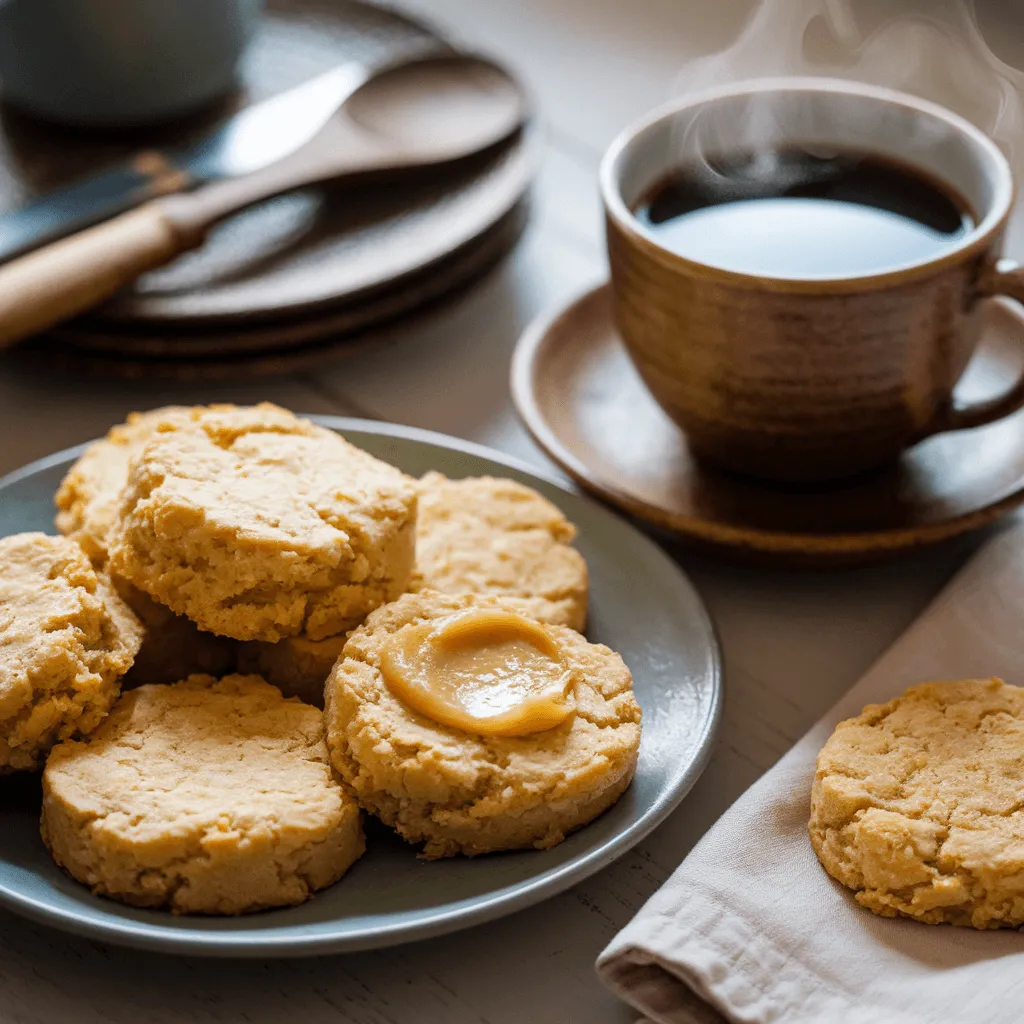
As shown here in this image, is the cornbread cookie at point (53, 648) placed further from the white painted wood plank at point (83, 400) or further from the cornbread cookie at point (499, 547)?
the white painted wood plank at point (83, 400)

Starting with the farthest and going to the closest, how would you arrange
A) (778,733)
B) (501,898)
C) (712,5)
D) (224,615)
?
(712,5) → (778,733) → (224,615) → (501,898)

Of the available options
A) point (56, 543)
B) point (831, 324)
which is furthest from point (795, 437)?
point (56, 543)

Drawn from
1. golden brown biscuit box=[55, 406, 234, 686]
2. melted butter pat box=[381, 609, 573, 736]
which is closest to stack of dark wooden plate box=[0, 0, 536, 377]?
golden brown biscuit box=[55, 406, 234, 686]

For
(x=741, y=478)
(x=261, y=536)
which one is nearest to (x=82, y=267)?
(x=261, y=536)

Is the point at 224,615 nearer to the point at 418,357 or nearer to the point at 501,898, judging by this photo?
the point at 501,898

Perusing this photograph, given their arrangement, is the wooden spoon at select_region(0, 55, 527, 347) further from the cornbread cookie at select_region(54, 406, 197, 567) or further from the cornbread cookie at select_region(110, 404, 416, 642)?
the cornbread cookie at select_region(110, 404, 416, 642)
